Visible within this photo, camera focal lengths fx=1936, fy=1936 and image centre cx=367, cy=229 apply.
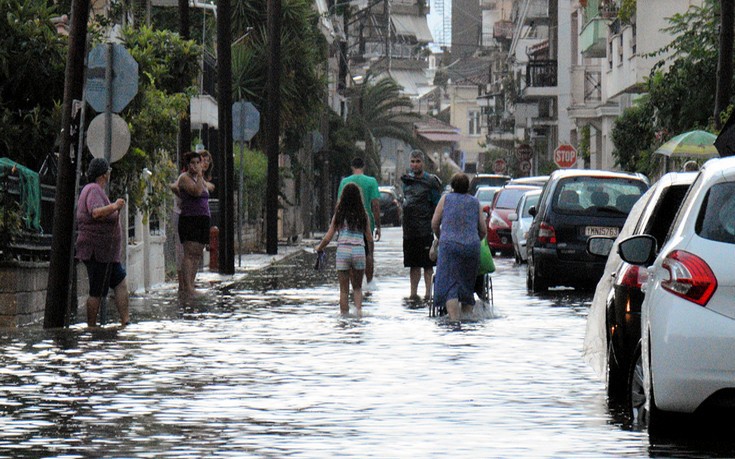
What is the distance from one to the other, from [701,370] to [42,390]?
5.37 m

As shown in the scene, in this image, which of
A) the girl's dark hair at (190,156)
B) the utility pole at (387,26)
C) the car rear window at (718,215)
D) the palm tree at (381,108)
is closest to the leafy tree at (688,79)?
the girl's dark hair at (190,156)

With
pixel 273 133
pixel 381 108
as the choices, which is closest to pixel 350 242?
pixel 273 133

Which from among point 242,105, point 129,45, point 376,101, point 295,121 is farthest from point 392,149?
point 129,45

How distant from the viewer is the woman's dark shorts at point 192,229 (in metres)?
25.7

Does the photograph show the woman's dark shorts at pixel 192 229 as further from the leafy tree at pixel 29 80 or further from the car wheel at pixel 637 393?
the car wheel at pixel 637 393

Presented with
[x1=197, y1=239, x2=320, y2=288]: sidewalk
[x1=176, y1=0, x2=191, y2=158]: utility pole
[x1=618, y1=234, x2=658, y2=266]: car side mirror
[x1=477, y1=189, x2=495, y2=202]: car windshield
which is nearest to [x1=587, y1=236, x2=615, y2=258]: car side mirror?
[x1=618, y1=234, x2=658, y2=266]: car side mirror

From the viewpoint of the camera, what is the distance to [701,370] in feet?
31.2

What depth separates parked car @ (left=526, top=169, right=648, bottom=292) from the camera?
2634cm

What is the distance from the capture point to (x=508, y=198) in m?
42.8

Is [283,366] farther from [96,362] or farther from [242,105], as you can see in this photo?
[242,105]

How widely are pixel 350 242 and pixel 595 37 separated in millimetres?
42220

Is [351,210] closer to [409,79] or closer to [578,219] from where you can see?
[578,219]

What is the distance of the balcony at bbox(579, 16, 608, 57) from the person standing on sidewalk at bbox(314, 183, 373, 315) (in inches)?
1607

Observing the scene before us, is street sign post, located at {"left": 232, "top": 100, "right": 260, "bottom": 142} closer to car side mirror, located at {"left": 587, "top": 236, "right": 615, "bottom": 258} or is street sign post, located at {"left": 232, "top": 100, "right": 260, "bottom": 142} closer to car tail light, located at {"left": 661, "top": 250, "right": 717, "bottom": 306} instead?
car side mirror, located at {"left": 587, "top": 236, "right": 615, "bottom": 258}
